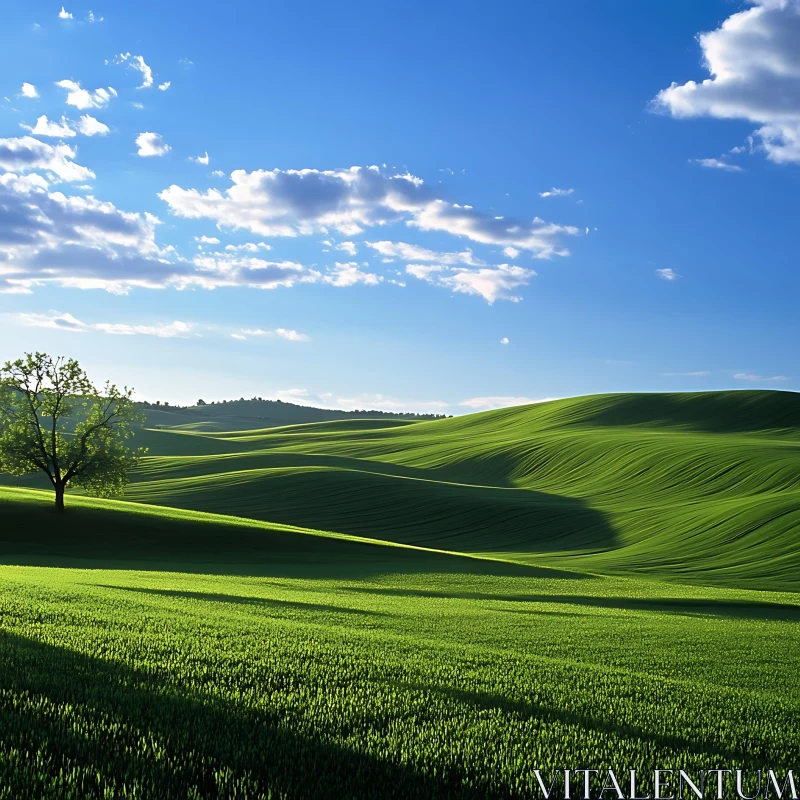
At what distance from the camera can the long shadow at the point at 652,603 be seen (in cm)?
2670

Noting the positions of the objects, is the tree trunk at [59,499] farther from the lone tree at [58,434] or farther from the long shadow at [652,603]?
the long shadow at [652,603]

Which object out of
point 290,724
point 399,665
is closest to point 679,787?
point 290,724

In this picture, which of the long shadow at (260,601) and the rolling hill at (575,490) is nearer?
the long shadow at (260,601)

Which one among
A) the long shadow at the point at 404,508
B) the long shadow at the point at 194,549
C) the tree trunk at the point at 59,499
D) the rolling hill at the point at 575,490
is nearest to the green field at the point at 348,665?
the long shadow at the point at 194,549

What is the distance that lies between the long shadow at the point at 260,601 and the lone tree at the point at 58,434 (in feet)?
100

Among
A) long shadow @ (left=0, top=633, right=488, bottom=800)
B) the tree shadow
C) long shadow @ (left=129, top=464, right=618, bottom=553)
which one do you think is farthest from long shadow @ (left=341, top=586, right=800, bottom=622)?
long shadow @ (left=129, top=464, right=618, bottom=553)

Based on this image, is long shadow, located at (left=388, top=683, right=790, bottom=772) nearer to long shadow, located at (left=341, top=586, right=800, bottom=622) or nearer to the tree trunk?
long shadow, located at (left=341, top=586, right=800, bottom=622)

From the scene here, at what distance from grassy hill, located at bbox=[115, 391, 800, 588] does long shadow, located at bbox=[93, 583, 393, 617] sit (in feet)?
127

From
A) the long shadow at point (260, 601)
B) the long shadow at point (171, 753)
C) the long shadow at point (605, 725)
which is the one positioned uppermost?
the long shadow at point (171, 753)

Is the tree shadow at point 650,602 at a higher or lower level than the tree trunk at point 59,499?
lower

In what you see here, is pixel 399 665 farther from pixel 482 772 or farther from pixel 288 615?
pixel 288 615

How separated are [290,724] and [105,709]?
1596 mm

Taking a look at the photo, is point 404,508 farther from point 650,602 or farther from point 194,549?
point 650,602

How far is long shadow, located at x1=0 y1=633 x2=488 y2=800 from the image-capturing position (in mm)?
4742
